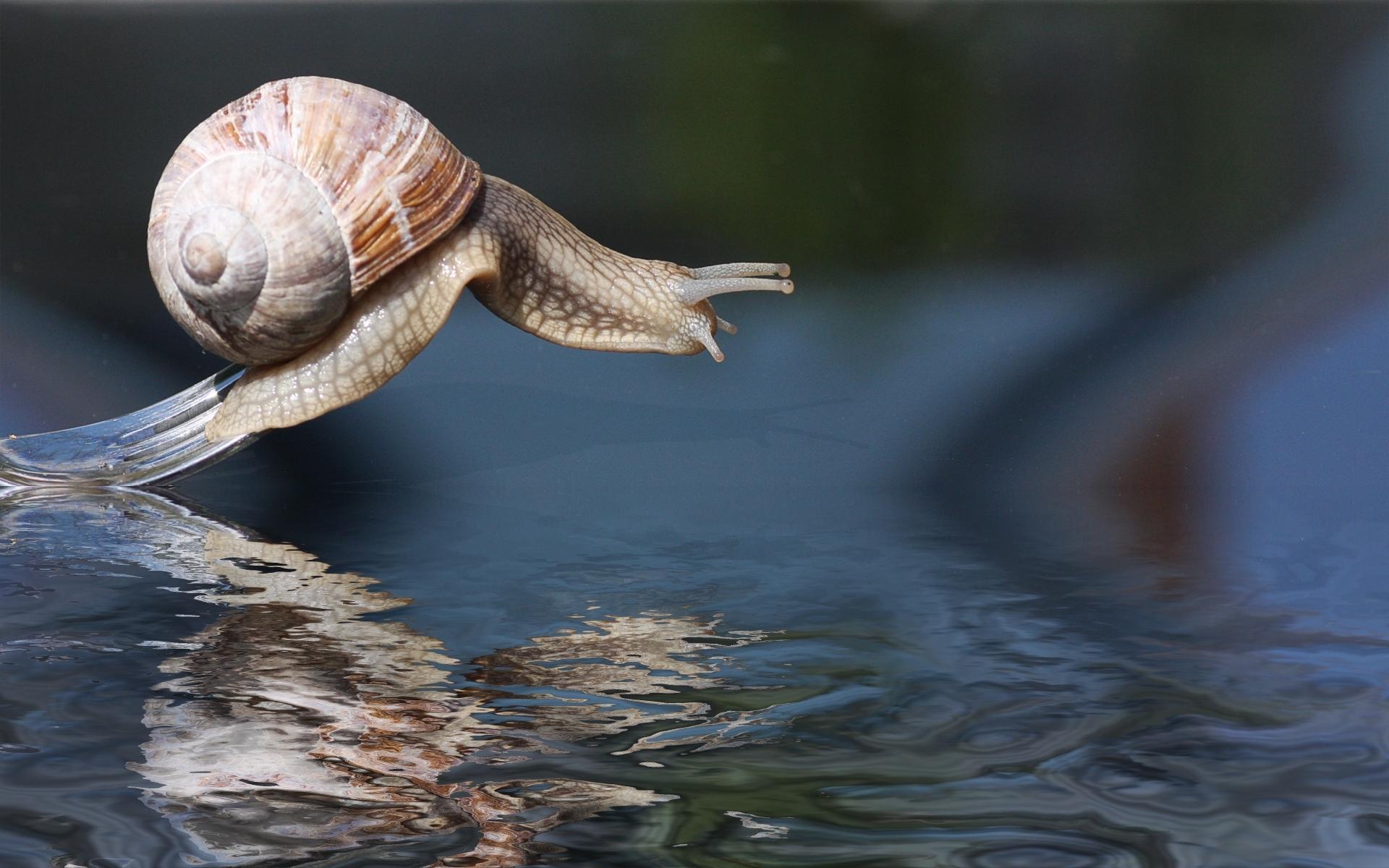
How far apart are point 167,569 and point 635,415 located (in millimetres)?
1906

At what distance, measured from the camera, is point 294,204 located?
10.3 feet

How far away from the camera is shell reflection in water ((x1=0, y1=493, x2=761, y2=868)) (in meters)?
1.67

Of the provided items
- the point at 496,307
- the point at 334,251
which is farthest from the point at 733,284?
the point at 334,251

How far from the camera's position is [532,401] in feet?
15.1

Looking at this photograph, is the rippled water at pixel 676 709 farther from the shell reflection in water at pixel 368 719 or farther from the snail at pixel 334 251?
the snail at pixel 334 251

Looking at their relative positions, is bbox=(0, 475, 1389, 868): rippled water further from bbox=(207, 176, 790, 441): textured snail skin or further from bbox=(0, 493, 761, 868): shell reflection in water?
bbox=(207, 176, 790, 441): textured snail skin

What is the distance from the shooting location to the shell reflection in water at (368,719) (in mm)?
1669

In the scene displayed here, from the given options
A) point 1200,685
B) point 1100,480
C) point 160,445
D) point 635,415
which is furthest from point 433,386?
point 1200,685

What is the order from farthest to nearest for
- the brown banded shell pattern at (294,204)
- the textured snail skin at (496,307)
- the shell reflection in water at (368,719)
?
the textured snail skin at (496,307)
the brown banded shell pattern at (294,204)
the shell reflection in water at (368,719)

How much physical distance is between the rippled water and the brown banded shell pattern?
2.06 ft

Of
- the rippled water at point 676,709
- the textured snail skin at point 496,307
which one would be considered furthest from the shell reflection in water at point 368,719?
the textured snail skin at point 496,307

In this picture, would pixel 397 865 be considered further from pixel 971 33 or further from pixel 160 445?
pixel 971 33

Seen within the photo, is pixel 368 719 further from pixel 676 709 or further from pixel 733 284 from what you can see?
pixel 733 284

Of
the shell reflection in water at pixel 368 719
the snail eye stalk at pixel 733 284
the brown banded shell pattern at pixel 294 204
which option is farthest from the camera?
the snail eye stalk at pixel 733 284
